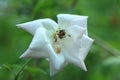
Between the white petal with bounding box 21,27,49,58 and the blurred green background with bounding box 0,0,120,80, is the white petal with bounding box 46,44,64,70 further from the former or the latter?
the blurred green background with bounding box 0,0,120,80

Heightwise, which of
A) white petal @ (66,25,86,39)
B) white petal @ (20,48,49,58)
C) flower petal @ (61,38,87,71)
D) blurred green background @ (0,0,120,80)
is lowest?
blurred green background @ (0,0,120,80)

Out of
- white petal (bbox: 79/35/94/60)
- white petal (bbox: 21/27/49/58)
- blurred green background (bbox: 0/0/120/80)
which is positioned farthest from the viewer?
blurred green background (bbox: 0/0/120/80)

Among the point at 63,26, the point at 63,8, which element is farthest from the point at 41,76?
the point at 63,26

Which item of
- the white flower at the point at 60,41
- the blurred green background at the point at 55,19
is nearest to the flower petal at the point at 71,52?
the white flower at the point at 60,41

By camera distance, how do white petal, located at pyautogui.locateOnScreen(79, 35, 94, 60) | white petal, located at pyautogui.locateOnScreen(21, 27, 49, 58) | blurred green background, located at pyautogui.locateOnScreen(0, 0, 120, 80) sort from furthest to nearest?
blurred green background, located at pyautogui.locateOnScreen(0, 0, 120, 80), white petal, located at pyautogui.locateOnScreen(79, 35, 94, 60), white petal, located at pyautogui.locateOnScreen(21, 27, 49, 58)

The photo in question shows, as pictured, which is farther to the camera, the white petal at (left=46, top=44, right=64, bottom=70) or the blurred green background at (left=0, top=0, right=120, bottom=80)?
the blurred green background at (left=0, top=0, right=120, bottom=80)

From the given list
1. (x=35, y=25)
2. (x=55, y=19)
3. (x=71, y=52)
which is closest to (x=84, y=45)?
(x=71, y=52)

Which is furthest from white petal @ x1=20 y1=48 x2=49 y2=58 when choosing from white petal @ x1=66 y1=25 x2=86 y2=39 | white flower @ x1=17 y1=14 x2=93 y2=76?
white petal @ x1=66 y1=25 x2=86 y2=39
